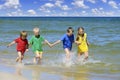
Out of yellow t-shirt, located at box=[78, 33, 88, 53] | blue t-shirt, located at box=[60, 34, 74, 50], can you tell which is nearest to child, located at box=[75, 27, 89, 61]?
yellow t-shirt, located at box=[78, 33, 88, 53]

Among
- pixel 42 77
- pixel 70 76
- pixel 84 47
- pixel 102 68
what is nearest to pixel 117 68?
pixel 102 68

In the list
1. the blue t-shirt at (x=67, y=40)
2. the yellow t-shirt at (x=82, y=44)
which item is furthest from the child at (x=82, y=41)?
the blue t-shirt at (x=67, y=40)

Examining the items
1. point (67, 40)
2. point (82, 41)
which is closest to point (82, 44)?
point (82, 41)

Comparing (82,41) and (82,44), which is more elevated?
(82,41)

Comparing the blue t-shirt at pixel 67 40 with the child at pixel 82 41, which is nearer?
the blue t-shirt at pixel 67 40

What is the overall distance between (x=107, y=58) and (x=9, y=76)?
6.47m

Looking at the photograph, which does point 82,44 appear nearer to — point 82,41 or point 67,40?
point 82,41

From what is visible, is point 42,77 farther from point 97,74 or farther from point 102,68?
point 102,68

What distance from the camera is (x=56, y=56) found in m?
15.5

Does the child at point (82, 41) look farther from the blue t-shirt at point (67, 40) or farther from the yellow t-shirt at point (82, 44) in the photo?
the blue t-shirt at point (67, 40)

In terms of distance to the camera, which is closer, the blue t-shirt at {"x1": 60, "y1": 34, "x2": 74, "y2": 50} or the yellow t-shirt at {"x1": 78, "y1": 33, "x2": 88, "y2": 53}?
the blue t-shirt at {"x1": 60, "y1": 34, "x2": 74, "y2": 50}

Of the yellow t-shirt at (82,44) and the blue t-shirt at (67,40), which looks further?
the yellow t-shirt at (82,44)

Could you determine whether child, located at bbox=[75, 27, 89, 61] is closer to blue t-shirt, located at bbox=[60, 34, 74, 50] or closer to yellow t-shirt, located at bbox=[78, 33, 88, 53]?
yellow t-shirt, located at bbox=[78, 33, 88, 53]

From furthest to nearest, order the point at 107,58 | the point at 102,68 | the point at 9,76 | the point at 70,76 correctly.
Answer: the point at 107,58
the point at 102,68
the point at 70,76
the point at 9,76
